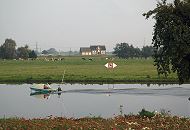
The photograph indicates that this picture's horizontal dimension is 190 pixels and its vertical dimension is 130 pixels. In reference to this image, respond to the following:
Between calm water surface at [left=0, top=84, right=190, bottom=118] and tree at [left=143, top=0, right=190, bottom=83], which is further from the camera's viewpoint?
calm water surface at [left=0, top=84, right=190, bottom=118]

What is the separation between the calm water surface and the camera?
37.5 meters

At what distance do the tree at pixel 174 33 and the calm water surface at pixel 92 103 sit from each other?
599 cm

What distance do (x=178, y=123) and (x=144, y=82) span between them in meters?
56.1

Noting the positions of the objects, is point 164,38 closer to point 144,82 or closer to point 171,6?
point 171,6

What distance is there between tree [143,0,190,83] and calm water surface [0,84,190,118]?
236 inches

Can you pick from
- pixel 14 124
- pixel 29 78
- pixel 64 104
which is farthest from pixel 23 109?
pixel 29 78

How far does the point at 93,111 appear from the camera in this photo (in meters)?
38.4

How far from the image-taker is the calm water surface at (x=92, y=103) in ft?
123

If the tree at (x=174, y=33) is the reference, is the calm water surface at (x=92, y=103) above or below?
below

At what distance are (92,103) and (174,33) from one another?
18842mm

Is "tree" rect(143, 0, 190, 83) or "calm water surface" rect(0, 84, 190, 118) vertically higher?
"tree" rect(143, 0, 190, 83)

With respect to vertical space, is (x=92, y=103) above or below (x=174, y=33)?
below

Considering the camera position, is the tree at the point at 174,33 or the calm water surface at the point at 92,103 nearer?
the tree at the point at 174,33

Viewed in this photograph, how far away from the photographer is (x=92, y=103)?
150 feet
